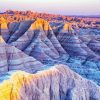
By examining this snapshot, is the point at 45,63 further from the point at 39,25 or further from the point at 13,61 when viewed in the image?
the point at 13,61

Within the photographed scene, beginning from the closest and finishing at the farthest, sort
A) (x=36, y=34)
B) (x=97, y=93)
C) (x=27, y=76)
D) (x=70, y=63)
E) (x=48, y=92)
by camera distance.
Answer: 1. (x=27, y=76)
2. (x=48, y=92)
3. (x=97, y=93)
4. (x=70, y=63)
5. (x=36, y=34)

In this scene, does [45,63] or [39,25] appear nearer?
[45,63]

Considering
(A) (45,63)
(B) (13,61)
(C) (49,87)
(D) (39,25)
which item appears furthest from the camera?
(D) (39,25)

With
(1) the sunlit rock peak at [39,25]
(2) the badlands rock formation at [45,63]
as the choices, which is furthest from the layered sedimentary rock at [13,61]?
(1) the sunlit rock peak at [39,25]

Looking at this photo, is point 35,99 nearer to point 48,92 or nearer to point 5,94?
point 48,92

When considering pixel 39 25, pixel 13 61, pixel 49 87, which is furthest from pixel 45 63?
pixel 49 87

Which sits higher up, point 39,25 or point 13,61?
point 13,61

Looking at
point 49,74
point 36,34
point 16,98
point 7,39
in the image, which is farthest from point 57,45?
point 16,98

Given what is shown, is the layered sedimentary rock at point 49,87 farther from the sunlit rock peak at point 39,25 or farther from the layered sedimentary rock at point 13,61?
the sunlit rock peak at point 39,25

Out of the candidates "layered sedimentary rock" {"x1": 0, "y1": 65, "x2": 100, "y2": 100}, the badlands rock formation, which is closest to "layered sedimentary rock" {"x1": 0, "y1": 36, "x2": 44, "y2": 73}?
the badlands rock formation
